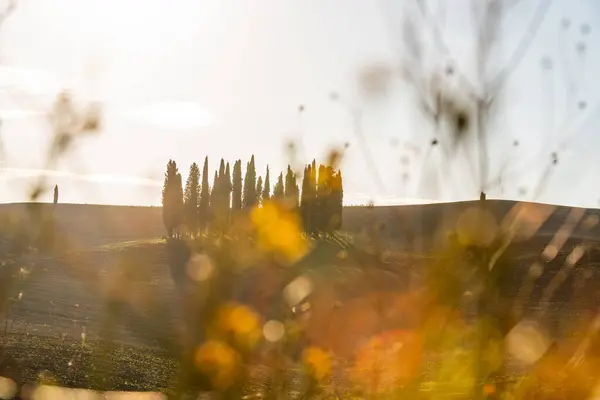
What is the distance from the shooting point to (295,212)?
5556 centimetres

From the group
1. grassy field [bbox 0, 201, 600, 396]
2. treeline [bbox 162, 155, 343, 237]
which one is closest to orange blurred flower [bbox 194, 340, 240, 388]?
grassy field [bbox 0, 201, 600, 396]

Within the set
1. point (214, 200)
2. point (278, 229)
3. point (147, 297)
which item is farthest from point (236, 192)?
point (147, 297)

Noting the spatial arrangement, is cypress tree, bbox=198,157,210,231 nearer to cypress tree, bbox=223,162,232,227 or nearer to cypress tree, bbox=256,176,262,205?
cypress tree, bbox=223,162,232,227

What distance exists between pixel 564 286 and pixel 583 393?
3060 cm

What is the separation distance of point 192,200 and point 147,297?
1116 inches

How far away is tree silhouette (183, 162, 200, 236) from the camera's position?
57.5 m

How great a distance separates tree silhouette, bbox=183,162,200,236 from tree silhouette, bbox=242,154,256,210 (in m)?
4.20

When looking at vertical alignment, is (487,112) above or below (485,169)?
above

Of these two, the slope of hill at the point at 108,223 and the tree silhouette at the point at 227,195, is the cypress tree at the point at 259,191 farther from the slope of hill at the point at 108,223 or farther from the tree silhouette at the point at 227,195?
the slope of hill at the point at 108,223

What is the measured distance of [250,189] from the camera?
199 feet

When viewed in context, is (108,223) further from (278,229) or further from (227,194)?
(278,229)

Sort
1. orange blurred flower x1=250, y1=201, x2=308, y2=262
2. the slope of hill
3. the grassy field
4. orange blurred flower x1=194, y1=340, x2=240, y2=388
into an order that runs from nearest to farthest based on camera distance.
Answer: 1. orange blurred flower x1=194, y1=340, x2=240, y2=388
2. the grassy field
3. orange blurred flower x1=250, y1=201, x2=308, y2=262
4. the slope of hill

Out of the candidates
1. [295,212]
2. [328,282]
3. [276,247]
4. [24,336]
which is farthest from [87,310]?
[295,212]

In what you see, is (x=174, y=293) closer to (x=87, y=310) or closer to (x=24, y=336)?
(x=87, y=310)
